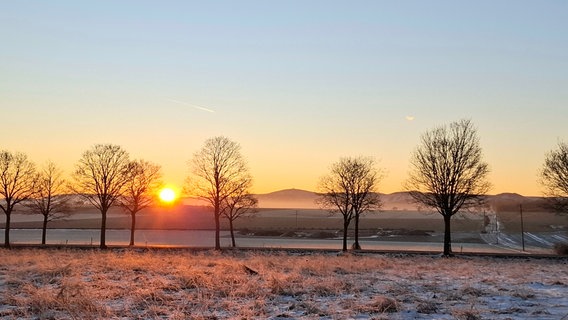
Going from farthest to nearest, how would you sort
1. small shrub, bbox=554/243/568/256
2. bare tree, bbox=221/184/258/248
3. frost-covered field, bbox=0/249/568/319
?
1. bare tree, bbox=221/184/258/248
2. small shrub, bbox=554/243/568/256
3. frost-covered field, bbox=0/249/568/319

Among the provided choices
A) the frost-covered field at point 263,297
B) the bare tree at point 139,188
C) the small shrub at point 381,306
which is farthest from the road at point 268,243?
the small shrub at point 381,306

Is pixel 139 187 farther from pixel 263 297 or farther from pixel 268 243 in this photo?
pixel 263 297

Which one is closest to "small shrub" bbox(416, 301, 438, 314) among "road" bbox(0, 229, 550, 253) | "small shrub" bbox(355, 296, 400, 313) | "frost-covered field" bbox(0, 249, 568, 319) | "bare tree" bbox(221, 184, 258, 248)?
"frost-covered field" bbox(0, 249, 568, 319)

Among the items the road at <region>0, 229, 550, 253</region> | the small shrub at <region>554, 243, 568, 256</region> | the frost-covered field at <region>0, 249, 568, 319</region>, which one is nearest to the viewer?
the frost-covered field at <region>0, 249, 568, 319</region>

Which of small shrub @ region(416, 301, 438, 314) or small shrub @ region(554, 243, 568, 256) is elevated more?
small shrub @ region(416, 301, 438, 314)

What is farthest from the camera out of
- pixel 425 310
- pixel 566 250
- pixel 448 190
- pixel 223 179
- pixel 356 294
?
pixel 223 179

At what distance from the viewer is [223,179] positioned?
2432 inches

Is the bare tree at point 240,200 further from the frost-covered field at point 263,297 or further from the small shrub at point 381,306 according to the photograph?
the small shrub at point 381,306

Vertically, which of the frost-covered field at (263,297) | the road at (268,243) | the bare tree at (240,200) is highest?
the bare tree at (240,200)

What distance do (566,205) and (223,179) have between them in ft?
122

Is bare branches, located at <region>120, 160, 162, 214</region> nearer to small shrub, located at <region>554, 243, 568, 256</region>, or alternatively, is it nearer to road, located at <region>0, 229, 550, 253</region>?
road, located at <region>0, 229, 550, 253</region>

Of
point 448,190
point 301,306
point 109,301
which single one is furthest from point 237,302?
point 448,190

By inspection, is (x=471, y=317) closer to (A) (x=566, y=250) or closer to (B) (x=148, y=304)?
(B) (x=148, y=304)

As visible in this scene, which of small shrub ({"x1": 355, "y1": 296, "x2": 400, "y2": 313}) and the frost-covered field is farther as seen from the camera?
small shrub ({"x1": 355, "y1": 296, "x2": 400, "y2": 313})
